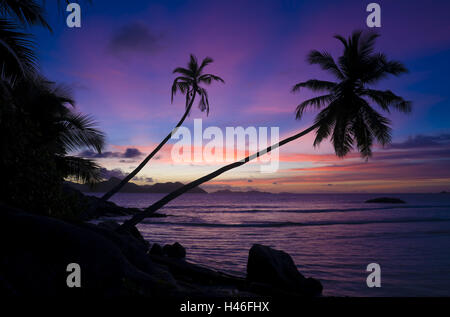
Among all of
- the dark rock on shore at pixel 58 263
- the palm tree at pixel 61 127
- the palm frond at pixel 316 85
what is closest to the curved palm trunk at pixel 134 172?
the palm tree at pixel 61 127

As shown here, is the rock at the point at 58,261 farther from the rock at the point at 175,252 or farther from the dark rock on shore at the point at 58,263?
the rock at the point at 175,252

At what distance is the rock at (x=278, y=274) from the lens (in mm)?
8555

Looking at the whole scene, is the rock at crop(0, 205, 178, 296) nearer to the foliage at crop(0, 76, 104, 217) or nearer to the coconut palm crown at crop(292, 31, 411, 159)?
the foliage at crop(0, 76, 104, 217)

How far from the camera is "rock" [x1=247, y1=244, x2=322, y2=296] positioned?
8555 mm

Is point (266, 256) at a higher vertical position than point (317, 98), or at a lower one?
lower

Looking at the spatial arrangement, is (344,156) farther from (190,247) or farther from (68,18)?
(68,18)

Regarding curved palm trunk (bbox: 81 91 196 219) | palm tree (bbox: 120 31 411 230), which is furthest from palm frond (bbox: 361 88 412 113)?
curved palm trunk (bbox: 81 91 196 219)

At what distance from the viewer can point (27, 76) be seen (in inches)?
309

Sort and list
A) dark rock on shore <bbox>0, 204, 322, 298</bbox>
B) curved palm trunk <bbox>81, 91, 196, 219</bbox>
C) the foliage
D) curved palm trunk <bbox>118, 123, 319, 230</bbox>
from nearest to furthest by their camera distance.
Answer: dark rock on shore <bbox>0, 204, 322, 298</bbox> < the foliage < curved palm trunk <bbox>118, 123, 319, 230</bbox> < curved palm trunk <bbox>81, 91, 196, 219</bbox>

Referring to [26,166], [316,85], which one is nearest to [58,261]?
[26,166]
